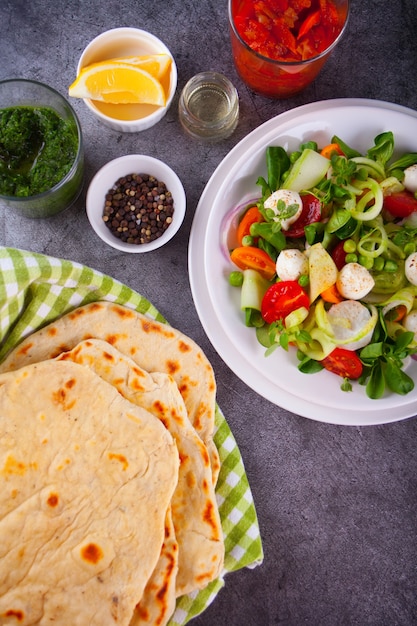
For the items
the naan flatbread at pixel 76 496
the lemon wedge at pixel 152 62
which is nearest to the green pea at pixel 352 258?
the naan flatbread at pixel 76 496

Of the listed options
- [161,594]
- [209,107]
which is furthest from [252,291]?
[161,594]

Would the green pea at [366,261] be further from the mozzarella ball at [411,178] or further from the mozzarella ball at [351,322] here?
the mozzarella ball at [411,178]

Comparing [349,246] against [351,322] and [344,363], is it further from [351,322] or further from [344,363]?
[344,363]

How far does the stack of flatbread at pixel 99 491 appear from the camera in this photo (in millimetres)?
2035

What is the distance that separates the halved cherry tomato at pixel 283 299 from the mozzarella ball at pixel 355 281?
145mm

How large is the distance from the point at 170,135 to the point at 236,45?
0.46 m

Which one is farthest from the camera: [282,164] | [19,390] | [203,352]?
[203,352]

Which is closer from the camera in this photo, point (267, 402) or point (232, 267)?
point (232, 267)

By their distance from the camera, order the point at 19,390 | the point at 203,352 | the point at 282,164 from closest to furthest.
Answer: the point at 19,390 < the point at 282,164 < the point at 203,352

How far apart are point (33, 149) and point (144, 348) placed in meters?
0.91

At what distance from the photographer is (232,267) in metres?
2.38

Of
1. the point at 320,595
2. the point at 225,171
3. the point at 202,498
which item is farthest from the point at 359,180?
the point at 320,595

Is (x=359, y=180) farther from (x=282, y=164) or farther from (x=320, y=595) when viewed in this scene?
(x=320, y=595)

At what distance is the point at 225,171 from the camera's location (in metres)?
2.42
